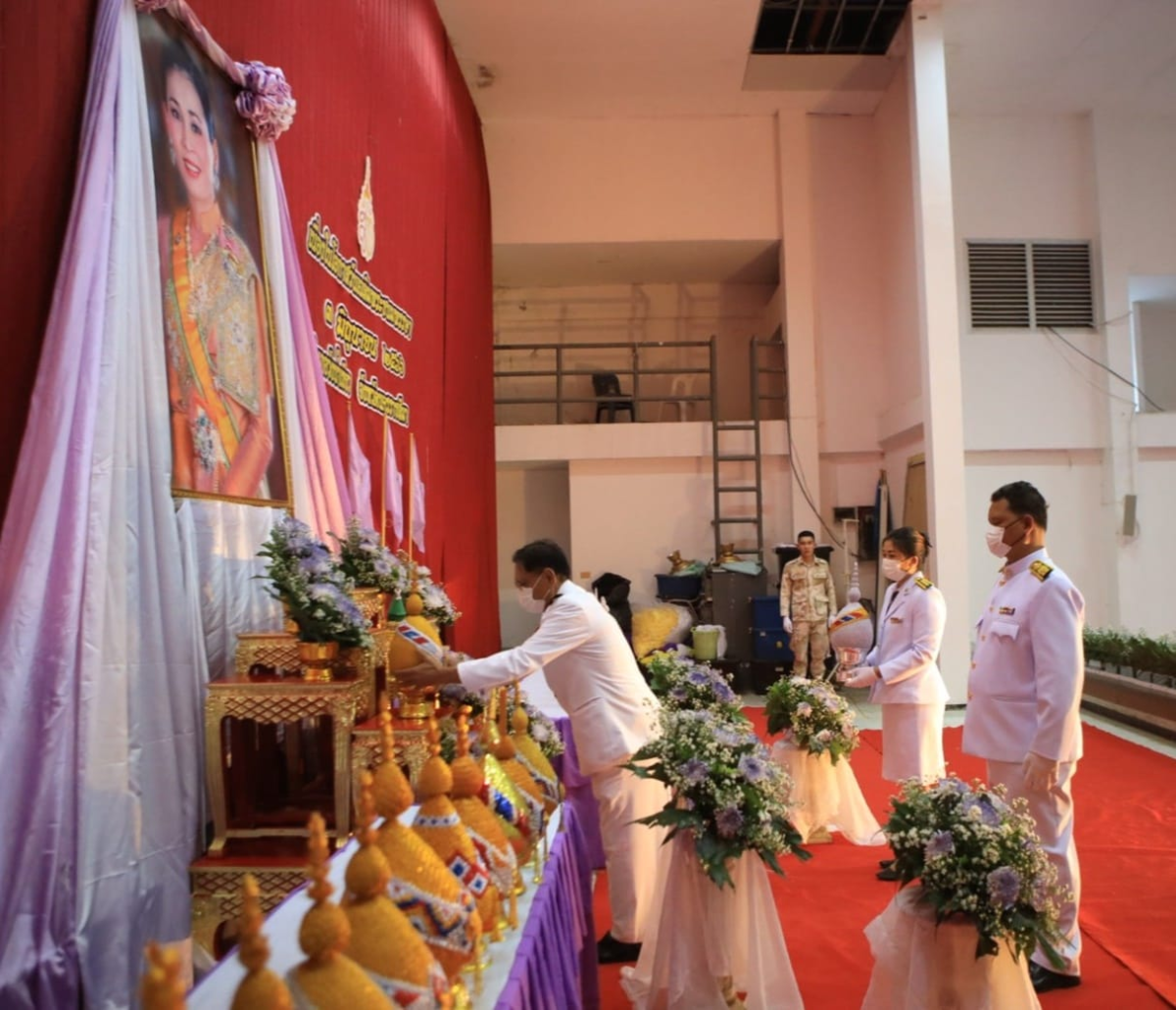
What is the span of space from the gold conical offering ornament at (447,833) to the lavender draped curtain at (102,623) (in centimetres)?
107

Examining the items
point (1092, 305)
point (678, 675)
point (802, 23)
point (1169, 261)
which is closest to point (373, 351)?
point (678, 675)

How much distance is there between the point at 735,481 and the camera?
9781 mm

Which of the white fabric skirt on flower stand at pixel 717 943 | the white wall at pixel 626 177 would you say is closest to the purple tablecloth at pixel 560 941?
the white fabric skirt on flower stand at pixel 717 943

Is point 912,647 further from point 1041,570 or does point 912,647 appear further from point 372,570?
point 372,570

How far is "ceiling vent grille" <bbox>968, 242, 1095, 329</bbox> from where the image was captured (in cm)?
1020

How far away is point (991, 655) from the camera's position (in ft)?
9.62

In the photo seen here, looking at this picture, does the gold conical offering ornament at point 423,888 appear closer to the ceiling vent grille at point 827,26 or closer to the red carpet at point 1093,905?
the red carpet at point 1093,905

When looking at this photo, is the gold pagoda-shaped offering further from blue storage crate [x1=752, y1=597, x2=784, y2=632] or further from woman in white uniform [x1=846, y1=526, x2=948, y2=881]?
blue storage crate [x1=752, y1=597, x2=784, y2=632]

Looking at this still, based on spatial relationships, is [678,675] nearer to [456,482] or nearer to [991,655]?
[991,655]

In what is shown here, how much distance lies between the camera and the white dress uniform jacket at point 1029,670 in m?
2.66

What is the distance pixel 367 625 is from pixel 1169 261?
10.7m

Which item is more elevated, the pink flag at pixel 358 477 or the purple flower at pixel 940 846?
the pink flag at pixel 358 477

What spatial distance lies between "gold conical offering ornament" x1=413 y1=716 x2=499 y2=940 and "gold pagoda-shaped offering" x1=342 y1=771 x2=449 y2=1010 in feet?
0.86

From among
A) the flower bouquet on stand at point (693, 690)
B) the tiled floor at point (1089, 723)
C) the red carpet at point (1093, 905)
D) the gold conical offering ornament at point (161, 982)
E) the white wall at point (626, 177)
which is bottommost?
the tiled floor at point (1089, 723)
